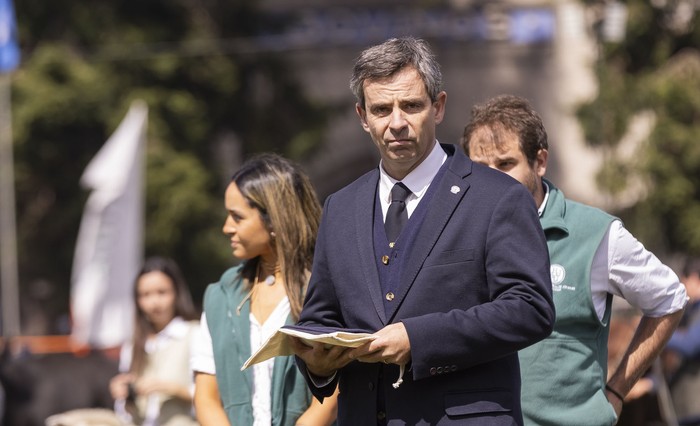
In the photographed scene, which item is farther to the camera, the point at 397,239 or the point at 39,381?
the point at 39,381

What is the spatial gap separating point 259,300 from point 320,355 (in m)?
1.32

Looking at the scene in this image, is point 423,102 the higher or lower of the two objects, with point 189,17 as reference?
lower

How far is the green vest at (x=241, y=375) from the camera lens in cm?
510

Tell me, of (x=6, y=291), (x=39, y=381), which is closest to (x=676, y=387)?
(x=39, y=381)

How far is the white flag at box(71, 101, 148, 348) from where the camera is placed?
1396cm

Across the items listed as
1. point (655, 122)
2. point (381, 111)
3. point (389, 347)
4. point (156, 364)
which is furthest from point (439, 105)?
point (655, 122)

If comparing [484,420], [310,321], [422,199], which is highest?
[422,199]

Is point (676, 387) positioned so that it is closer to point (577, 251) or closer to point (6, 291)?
point (577, 251)

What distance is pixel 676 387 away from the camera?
10125mm

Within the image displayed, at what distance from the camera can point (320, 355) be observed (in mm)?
4008

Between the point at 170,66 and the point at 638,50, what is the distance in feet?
26.7

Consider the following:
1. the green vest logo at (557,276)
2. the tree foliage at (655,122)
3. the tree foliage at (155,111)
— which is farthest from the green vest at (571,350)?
the tree foliage at (655,122)

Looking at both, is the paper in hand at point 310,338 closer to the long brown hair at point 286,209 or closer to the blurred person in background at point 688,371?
the long brown hair at point 286,209

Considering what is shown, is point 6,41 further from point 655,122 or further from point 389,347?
point 389,347
